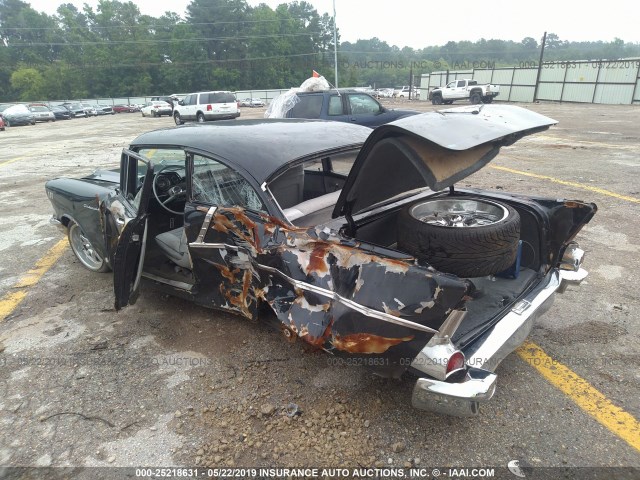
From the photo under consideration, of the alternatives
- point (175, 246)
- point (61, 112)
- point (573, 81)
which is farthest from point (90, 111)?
point (175, 246)

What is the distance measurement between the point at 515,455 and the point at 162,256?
3.02m

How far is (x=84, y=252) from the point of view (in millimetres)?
4492

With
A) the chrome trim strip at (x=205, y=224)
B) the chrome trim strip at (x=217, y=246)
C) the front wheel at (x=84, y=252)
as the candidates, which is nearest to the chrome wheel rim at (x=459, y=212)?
the chrome trim strip at (x=217, y=246)

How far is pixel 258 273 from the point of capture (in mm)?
2680

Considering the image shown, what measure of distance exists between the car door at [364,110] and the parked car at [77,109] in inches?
1282

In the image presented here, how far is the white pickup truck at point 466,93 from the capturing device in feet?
89.0

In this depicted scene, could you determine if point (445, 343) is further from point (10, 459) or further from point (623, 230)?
point (623, 230)

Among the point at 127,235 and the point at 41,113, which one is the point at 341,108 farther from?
the point at 41,113

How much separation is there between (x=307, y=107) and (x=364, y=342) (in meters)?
8.24

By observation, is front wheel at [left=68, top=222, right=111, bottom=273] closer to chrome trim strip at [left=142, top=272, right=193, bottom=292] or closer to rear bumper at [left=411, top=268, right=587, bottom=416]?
chrome trim strip at [left=142, top=272, right=193, bottom=292]

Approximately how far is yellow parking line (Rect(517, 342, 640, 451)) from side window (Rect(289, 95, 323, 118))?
7.52 m

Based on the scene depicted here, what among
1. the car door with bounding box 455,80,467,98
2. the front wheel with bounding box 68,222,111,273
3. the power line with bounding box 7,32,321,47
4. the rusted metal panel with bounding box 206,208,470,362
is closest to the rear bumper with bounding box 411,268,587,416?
the rusted metal panel with bounding box 206,208,470,362

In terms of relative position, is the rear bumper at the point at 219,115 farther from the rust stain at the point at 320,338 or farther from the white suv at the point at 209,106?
the rust stain at the point at 320,338

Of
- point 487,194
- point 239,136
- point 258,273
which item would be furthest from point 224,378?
point 487,194
